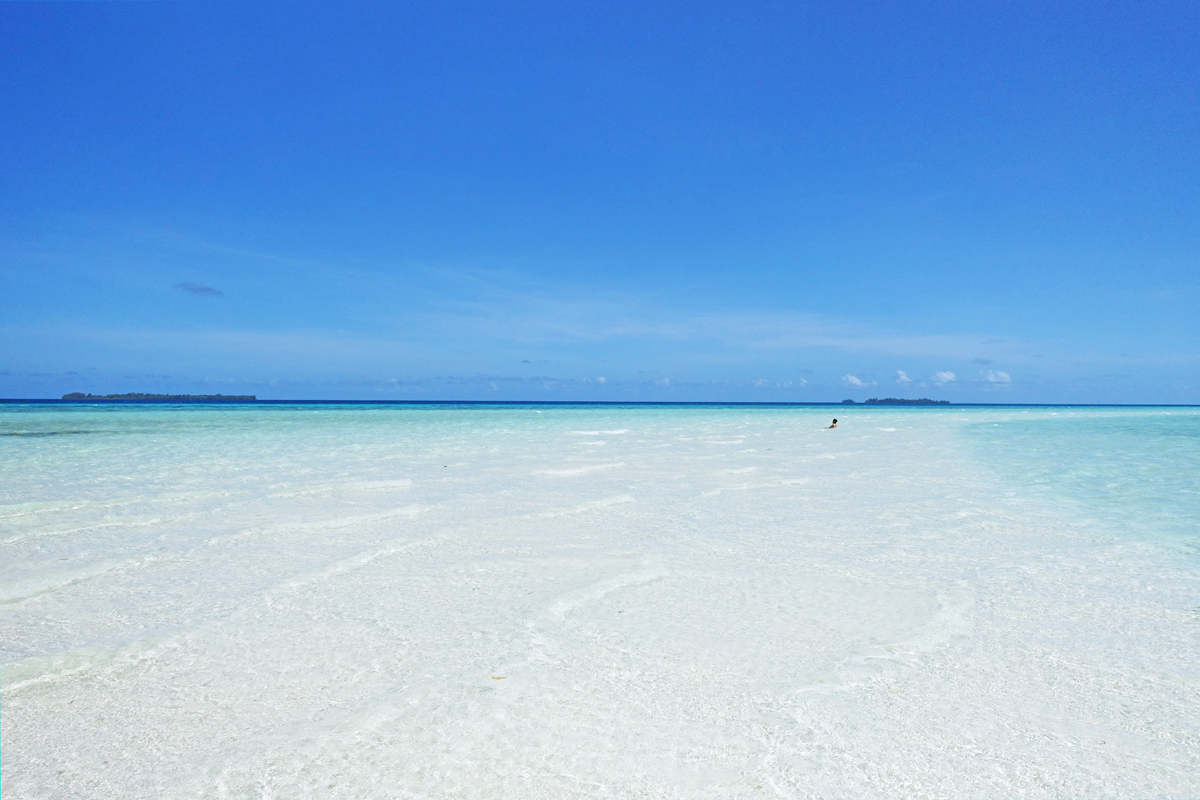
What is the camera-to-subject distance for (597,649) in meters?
3.12

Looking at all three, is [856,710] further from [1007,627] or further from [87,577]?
[87,577]

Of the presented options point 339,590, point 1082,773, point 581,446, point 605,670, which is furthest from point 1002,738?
point 581,446

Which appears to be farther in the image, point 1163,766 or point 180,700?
point 180,700

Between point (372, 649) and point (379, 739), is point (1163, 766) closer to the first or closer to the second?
point (379, 739)

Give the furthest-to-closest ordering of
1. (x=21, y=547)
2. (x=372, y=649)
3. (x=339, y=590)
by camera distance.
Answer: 1. (x=21, y=547)
2. (x=339, y=590)
3. (x=372, y=649)

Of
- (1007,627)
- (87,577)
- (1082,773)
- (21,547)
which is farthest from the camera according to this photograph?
(21,547)

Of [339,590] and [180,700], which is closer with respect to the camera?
[180,700]

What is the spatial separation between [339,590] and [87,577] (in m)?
1.74

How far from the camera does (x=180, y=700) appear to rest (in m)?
2.60

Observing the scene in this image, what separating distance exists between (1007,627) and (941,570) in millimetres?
1147

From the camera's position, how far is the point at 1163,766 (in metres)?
2.15

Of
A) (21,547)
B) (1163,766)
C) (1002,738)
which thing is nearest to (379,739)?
(1002,738)

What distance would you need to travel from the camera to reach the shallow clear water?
216 centimetres

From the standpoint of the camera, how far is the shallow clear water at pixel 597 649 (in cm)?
216
